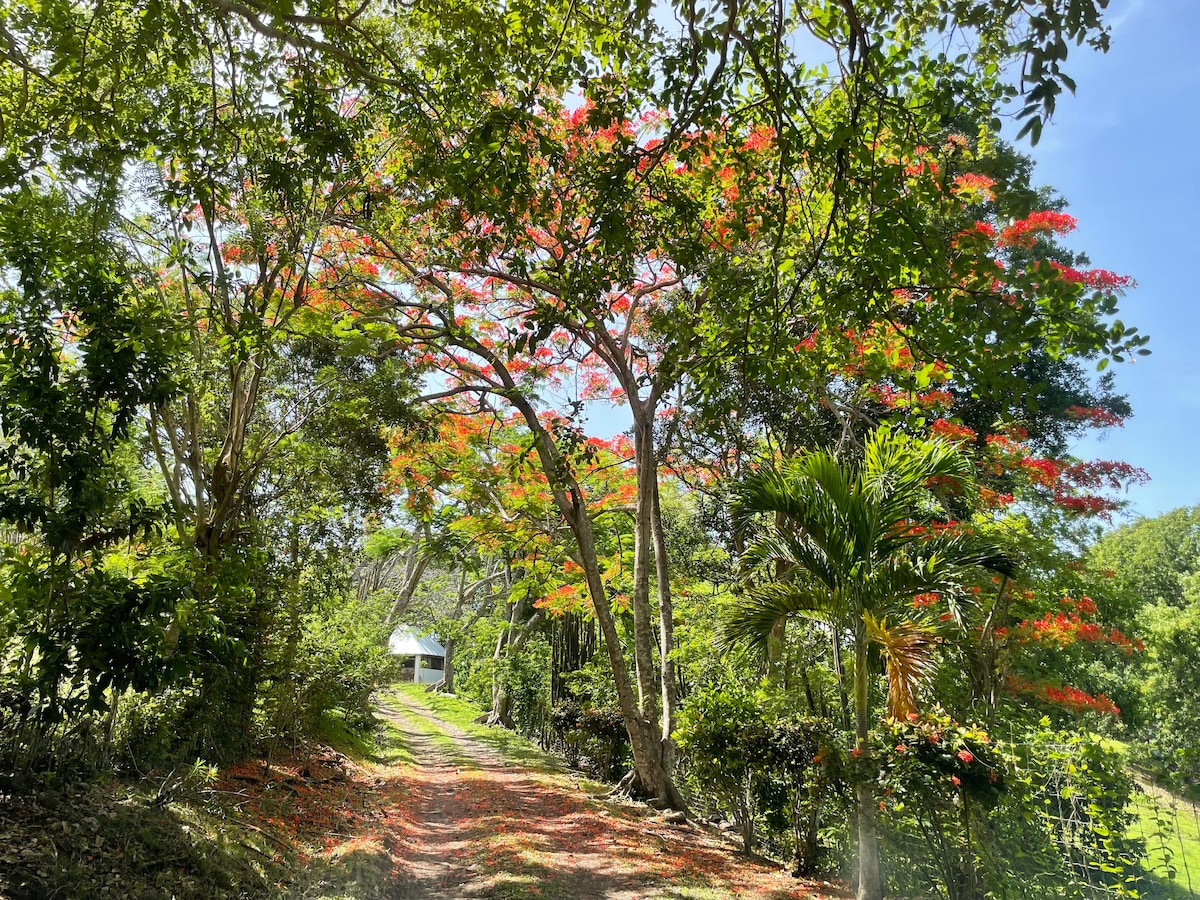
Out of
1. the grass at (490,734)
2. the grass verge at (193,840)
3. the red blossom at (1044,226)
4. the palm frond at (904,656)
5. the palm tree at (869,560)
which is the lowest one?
the grass at (490,734)

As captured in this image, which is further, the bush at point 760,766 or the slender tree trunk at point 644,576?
the slender tree trunk at point 644,576

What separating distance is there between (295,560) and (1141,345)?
866cm

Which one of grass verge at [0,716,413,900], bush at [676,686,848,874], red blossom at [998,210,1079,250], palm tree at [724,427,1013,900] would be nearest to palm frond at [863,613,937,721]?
palm tree at [724,427,1013,900]

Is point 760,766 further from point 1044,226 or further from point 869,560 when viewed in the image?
point 1044,226

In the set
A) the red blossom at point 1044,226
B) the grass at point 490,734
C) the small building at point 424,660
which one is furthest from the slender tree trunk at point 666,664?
the small building at point 424,660

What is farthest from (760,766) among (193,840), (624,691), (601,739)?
(601,739)

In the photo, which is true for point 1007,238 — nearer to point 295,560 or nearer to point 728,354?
point 728,354

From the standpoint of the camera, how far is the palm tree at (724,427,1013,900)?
16.7 feet

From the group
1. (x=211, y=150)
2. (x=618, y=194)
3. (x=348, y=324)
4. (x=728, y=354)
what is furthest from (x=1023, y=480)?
(x=211, y=150)

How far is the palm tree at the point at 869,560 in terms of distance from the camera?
509cm

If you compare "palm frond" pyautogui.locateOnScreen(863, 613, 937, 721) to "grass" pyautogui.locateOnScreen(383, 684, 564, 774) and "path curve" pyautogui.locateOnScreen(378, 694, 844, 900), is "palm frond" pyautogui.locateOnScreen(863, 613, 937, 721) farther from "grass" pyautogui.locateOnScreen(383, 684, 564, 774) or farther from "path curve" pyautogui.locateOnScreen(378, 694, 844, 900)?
"grass" pyautogui.locateOnScreen(383, 684, 564, 774)

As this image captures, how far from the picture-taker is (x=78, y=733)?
15.4ft

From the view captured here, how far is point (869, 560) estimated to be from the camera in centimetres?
523

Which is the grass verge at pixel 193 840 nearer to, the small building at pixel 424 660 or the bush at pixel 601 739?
the bush at pixel 601 739
